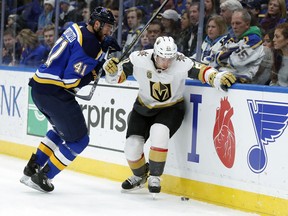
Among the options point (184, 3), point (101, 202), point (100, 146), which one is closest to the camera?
point (101, 202)

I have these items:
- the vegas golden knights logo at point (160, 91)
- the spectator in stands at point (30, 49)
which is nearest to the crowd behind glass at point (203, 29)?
the spectator in stands at point (30, 49)

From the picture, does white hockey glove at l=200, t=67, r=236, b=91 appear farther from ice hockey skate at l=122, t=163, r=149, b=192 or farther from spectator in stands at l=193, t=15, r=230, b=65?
ice hockey skate at l=122, t=163, r=149, b=192

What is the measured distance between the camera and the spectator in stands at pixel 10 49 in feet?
26.8

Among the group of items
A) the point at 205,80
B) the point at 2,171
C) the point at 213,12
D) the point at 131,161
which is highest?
the point at 213,12

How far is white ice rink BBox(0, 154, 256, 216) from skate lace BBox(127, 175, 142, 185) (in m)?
0.09

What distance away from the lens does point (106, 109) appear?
6.55 meters

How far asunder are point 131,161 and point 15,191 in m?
0.88

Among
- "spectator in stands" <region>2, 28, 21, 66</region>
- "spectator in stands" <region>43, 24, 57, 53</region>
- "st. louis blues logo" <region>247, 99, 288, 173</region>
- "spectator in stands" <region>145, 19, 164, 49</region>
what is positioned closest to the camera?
"st. louis blues logo" <region>247, 99, 288, 173</region>

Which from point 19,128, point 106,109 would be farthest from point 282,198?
point 19,128

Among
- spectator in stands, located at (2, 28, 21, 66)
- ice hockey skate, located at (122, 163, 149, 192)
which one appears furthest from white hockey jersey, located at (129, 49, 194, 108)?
spectator in stands, located at (2, 28, 21, 66)

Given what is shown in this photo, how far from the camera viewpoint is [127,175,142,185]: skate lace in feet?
19.1

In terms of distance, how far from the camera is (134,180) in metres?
5.83

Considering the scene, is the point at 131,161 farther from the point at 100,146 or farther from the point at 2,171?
the point at 2,171

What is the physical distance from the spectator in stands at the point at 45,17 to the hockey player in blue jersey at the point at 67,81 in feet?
7.26
